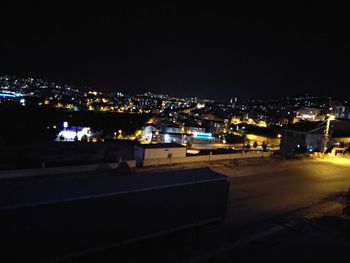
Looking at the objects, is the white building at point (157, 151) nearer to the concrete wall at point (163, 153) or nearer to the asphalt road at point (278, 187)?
the concrete wall at point (163, 153)

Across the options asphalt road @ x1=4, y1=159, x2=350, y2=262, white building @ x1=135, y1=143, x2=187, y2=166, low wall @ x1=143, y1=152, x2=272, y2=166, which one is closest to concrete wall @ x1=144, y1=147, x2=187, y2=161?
white building @ x1=135, y1=143, x2=187, y2=166

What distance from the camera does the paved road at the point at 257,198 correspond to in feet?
31.5

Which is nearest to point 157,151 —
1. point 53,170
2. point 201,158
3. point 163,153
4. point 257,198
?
point 163,153

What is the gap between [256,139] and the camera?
51719mm

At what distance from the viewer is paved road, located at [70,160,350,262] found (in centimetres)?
960

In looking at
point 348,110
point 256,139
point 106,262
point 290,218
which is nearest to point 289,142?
point 256,139

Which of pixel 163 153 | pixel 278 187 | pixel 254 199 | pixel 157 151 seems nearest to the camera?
pixel 254 199

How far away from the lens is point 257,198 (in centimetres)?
1558

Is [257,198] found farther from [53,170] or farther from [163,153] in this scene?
→ [53,170]

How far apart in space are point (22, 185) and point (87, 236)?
6.71 ft

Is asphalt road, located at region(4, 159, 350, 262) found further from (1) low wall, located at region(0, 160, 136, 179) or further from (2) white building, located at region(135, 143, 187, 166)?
(1) low wall, located at region(0, 160, 136, 179)

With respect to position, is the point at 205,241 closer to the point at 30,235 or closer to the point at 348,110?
the point at 30,235

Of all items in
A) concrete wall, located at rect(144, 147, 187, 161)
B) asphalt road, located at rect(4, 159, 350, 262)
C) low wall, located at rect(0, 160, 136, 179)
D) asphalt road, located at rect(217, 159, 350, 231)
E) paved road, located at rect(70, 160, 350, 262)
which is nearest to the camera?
asphalt road, located at rect(4, 159, 350, 262)

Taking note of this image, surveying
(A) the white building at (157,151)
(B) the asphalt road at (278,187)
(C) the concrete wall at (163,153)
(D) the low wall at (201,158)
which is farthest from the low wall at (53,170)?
(B) the asphalt road at (278,187)
